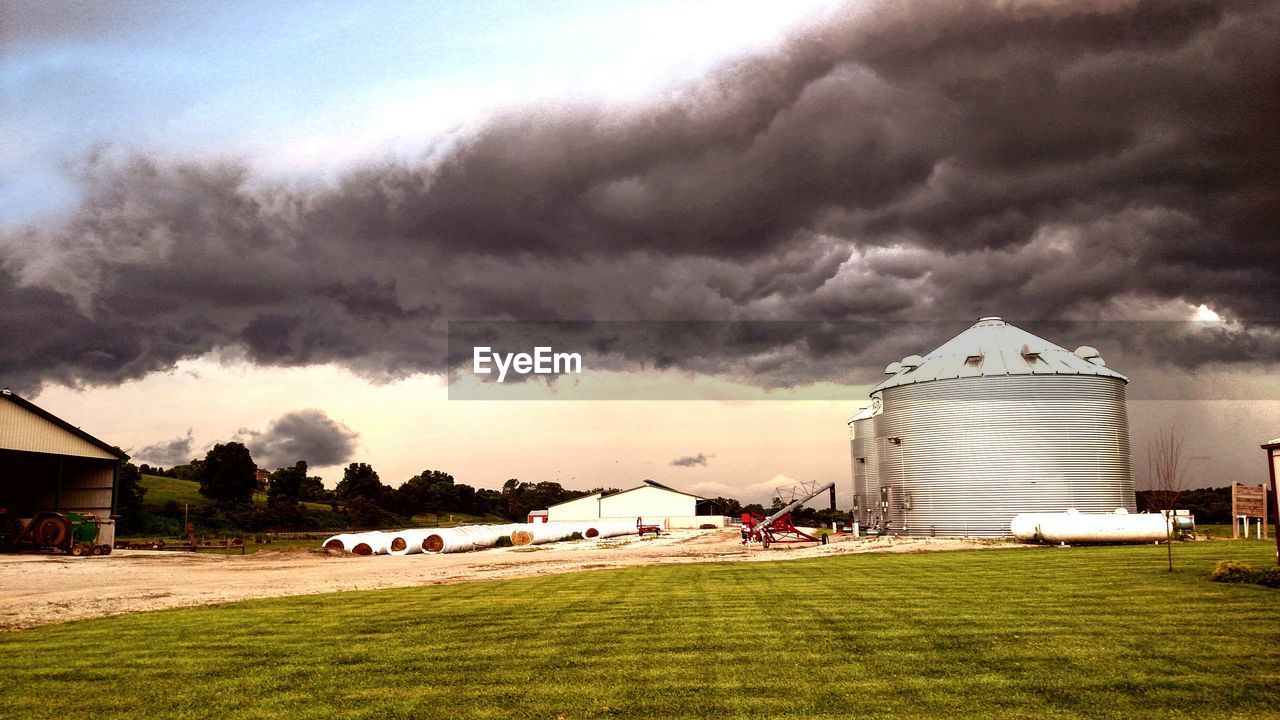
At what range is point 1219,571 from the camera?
19703mm

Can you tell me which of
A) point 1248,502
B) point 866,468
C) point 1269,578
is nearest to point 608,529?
point 866,468

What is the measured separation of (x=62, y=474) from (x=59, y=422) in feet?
23.6

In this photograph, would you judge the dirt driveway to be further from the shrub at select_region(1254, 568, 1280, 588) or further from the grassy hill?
the grassy hill

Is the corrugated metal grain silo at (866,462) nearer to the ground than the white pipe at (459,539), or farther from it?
farther from it

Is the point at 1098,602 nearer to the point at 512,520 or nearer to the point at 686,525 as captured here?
the point at 686,525

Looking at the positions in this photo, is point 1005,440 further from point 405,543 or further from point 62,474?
point 62,474

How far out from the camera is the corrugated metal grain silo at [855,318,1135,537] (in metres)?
54.4

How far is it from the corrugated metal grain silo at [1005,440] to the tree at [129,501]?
63.0m

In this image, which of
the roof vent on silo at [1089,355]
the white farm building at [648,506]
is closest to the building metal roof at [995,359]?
the roof vent on silo at [1089,355]

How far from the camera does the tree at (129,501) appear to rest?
7281 centimetres

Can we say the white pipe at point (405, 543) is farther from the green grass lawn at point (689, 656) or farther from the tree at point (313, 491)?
the tree at point (313, 491)

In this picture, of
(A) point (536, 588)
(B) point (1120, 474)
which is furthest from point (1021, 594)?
(B) point (1120, 474)

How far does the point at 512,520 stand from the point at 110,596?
112 metres

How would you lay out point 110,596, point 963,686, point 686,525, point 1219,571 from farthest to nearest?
point 686,525 → point 110,596 → point 1219,571 → point 963,686
